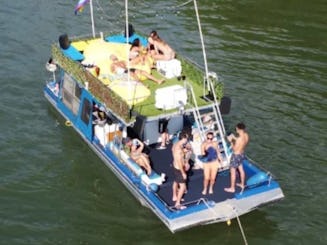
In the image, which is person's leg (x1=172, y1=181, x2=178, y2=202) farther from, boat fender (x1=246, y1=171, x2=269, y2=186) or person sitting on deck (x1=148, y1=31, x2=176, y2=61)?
person sitting on deck (x1=148, y1=31, x2=176, y2=61)

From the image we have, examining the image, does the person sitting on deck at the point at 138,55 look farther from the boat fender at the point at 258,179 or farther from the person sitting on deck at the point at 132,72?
the boat fender at the point at 258,179

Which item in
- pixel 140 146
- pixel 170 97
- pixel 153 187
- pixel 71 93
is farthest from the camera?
pixel 71 93

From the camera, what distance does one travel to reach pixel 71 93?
2231 cm

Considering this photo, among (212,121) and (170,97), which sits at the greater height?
(170,97)

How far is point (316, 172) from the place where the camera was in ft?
67.6

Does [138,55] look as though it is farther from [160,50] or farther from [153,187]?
[153,187]

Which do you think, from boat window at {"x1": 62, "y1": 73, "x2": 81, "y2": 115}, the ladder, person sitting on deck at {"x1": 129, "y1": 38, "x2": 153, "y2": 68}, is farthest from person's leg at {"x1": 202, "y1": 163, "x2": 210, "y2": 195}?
boat window at {"x1": 62, "y1": 73, "x2": 81, "y2": 115}

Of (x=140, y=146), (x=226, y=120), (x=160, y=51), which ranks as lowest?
(x=226, y=120)

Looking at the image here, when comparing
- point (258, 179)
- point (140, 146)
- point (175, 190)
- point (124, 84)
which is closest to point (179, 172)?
point (175, 190)

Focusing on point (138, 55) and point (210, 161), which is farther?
point (138, 55)

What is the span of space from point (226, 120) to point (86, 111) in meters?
5.63

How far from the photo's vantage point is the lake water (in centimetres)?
1788

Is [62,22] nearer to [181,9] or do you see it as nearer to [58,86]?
[181,9]

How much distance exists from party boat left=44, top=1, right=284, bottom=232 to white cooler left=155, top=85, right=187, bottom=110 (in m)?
0.03
